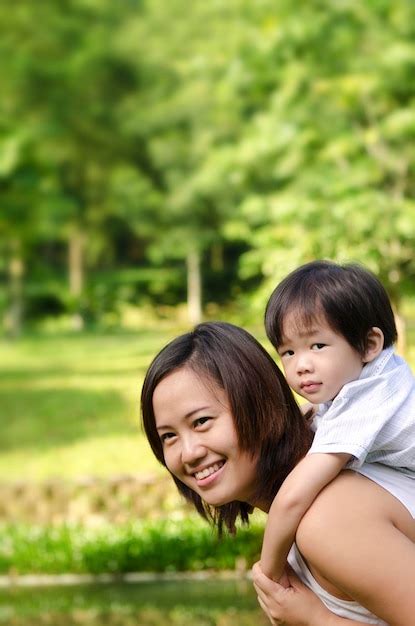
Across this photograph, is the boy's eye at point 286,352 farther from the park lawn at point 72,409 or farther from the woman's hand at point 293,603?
the park lawn at point 72,409

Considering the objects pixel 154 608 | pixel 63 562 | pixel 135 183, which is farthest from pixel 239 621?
pixel 135 183

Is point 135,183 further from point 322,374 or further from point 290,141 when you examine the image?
point 322,374

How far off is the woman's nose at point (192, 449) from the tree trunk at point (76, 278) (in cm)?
2646

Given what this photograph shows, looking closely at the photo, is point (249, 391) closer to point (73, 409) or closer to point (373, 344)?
point (373, 344)

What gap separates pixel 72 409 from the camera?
14812 mm

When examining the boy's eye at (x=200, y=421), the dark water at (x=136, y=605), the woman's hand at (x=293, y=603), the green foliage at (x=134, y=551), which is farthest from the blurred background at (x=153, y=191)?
the boy's eye at (x=200, y=421)

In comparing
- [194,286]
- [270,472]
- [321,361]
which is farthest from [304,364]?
[194,286]

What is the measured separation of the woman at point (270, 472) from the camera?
1463 mm

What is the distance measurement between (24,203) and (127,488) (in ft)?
27.3

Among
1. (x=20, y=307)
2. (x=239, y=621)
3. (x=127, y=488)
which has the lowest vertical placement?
(x=20, y=307)

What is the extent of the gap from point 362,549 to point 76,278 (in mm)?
29981

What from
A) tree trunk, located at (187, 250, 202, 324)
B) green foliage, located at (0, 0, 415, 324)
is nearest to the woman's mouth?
green foliage, located at (0, 0, 415, 324)

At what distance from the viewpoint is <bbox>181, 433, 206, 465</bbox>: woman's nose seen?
1.56 m

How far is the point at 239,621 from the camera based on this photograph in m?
4.93
